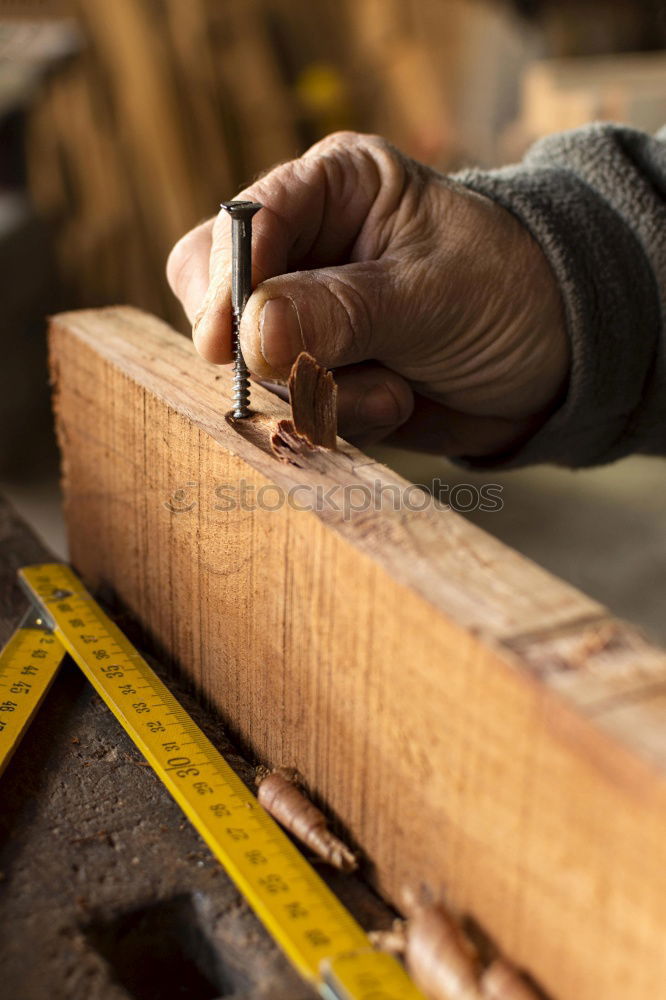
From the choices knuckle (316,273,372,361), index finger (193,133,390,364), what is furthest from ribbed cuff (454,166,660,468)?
knuckle (316,273,372,361)

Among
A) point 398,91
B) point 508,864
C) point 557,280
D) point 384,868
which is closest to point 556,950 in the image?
point 508,864

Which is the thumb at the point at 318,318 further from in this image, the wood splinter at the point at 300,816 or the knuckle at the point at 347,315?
the wood splinter at the point at 300,816

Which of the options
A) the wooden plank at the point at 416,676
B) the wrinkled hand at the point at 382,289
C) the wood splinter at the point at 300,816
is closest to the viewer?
the wooden plank at the point at 416,676

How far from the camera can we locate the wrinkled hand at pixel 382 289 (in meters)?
1.16

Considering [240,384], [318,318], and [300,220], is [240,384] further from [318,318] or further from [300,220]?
[300,220]

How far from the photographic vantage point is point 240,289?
3.59 ft

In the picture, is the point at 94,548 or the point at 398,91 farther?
the point at 398,91

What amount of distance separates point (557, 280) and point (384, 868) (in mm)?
917

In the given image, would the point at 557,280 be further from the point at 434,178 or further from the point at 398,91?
the point at 398,91

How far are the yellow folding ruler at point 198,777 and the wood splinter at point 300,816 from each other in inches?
0.6

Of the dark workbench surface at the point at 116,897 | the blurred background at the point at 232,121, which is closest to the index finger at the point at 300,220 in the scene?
the dark workbench surface at the point at 116,897

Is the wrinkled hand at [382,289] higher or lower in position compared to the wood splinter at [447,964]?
higher

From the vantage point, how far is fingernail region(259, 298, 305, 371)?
3.58 ft

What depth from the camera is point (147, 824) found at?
3.06 feet
